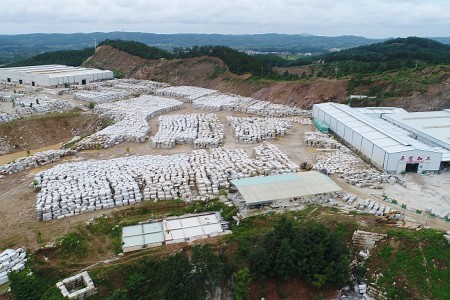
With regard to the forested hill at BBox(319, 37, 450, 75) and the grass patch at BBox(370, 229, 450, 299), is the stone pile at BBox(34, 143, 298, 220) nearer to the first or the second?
the grass patch at BBox(370, 229, 450, 299)

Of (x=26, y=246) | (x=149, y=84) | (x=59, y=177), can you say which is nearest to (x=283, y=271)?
(x=26, y=246)

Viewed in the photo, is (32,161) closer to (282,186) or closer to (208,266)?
(208,266)

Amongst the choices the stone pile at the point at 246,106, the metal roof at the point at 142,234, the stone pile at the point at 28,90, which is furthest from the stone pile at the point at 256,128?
the stone pile at the point at 28,90

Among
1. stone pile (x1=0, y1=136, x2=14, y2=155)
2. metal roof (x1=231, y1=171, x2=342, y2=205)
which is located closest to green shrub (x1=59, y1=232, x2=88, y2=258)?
metal roof (x1=231, y1=171, x2=342, y2=205)

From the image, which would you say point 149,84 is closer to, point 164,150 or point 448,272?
point 164,150

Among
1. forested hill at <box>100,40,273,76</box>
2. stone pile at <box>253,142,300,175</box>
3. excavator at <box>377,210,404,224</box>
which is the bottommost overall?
excavator at <box>377,210,404,224</box>

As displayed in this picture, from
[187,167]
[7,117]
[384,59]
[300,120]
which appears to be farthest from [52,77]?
[384,59]

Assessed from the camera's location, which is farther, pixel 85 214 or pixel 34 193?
pixel 34 193
